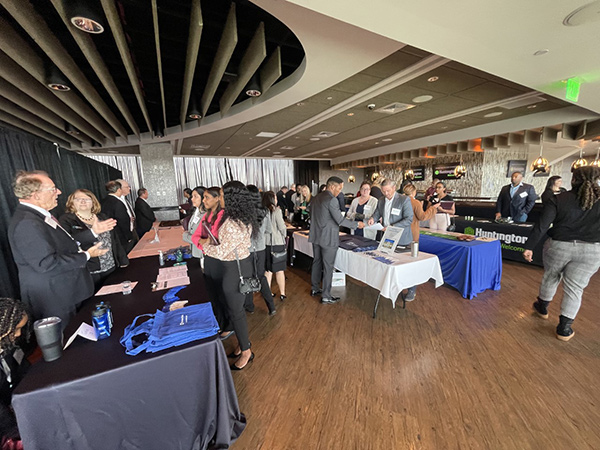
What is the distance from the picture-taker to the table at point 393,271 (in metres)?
2.55

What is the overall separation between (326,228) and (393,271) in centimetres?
94

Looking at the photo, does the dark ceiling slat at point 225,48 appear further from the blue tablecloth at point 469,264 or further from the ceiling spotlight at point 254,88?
the blue tablecloth at point 469,264

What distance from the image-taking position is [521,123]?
19.1ft

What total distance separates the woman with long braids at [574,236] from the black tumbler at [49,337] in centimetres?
367

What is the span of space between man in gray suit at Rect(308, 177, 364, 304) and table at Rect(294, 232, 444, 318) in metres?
0.22

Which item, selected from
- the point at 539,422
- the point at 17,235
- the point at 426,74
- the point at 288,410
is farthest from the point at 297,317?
the point at 426,74

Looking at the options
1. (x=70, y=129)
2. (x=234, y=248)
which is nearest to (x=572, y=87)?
(x=234, y=248)

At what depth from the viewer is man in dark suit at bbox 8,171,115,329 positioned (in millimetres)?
1496

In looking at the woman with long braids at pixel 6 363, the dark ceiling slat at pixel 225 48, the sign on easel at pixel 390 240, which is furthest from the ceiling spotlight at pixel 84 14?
A: the sign on easel at pixel 390 240

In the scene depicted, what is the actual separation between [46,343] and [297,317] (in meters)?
2.25

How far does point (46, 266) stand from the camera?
1496 millimetres

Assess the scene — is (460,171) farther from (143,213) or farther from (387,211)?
(143,213)

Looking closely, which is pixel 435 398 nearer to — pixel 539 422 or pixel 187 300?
pixel 539 422

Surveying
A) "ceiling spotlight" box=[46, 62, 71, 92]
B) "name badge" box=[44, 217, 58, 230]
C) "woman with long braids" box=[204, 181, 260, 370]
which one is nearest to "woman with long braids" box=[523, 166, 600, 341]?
"woman with long braids" box=[204, 181, 260, 370]
